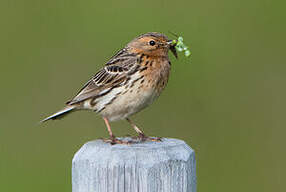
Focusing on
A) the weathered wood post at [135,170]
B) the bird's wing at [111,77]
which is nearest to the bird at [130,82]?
the bird's wing at [111,77]

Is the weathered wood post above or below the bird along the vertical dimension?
below

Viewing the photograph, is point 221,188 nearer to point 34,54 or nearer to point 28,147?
point 28,147

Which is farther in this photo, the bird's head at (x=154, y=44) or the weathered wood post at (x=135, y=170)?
the bird's head at (x=154, y=44)

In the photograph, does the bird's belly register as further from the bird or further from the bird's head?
the bird's head

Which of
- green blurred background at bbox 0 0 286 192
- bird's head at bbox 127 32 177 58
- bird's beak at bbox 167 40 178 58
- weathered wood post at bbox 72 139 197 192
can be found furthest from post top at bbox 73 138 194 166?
green blurred background at bbox 0 0 286 192

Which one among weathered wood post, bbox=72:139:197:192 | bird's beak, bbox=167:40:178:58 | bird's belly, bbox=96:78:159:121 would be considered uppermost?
bird's beak, bbox=167:40:178:58

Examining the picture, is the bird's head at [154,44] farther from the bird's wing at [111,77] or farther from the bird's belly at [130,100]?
the bird's belly at [130,100]
